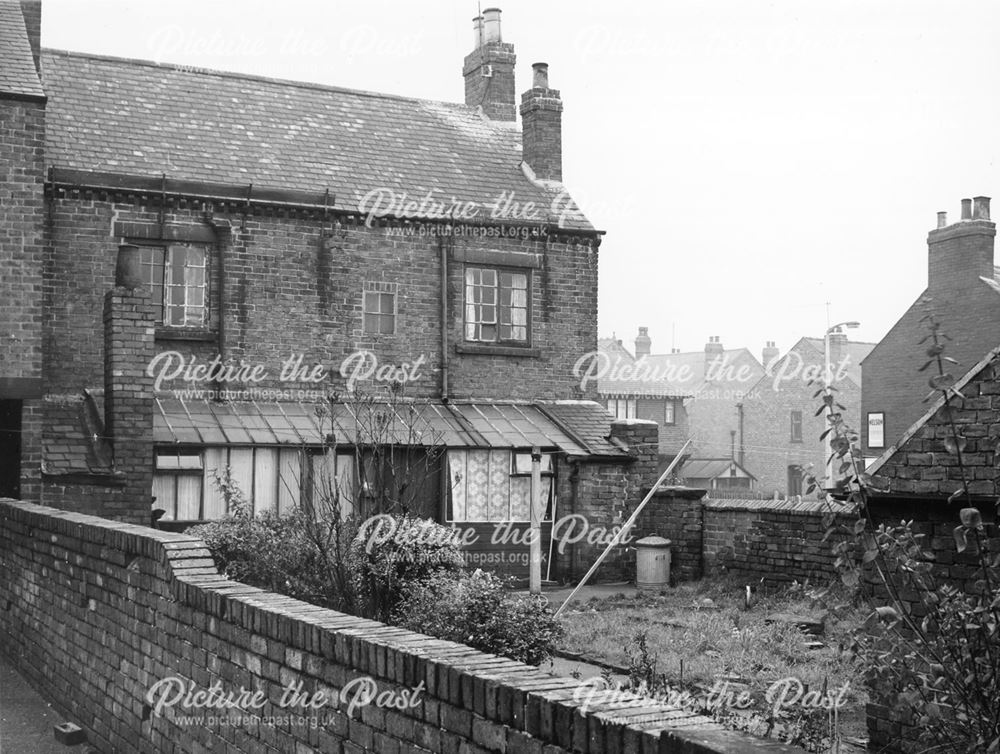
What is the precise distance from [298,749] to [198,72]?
1972 centimetres

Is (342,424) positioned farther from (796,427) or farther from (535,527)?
(796,427)

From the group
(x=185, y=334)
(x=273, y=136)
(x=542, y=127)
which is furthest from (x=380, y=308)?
(x=542, y=127)

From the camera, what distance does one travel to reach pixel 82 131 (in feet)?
65.8

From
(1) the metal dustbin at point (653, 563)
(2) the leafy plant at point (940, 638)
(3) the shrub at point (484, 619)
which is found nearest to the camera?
(2) the leafy plant at point (940, 638)

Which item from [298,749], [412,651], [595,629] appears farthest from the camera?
[595,629]

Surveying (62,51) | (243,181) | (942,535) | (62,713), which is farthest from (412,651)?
(62,51)

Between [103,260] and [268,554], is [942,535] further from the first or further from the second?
[103,260]

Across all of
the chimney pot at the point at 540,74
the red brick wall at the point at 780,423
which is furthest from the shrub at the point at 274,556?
the red brick wall at the point at 780,423

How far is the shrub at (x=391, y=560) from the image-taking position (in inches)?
400

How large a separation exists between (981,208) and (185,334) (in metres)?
24.8

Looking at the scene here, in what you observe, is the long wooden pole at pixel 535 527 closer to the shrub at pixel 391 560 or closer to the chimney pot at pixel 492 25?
the shrub at pixel 391 560

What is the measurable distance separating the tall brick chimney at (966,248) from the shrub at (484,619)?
2865 cm

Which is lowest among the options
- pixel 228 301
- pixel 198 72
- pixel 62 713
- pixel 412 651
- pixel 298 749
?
pixel 62 713

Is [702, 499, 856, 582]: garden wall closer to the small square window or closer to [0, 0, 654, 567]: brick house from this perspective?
[0, 0, 654, 567]: brick house
